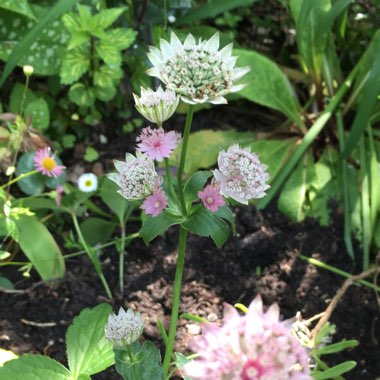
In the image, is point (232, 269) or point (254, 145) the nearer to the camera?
point (232, 269)

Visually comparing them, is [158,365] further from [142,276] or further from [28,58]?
[28,58]

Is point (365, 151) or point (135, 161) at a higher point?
point (135, 161)

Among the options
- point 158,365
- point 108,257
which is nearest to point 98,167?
point 108,257

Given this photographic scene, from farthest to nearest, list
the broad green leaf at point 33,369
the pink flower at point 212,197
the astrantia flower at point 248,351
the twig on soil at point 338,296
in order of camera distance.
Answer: the twig on soil at point 338,296
the broad green leaf at point 33,369
the pink flower at point 212,197
the astrantia flower at point 248,351

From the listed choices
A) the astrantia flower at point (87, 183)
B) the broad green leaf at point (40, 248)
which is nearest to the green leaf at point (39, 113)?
the astrantia flower at point (87, 183)

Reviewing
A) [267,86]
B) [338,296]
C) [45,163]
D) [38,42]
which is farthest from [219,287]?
[38,42]

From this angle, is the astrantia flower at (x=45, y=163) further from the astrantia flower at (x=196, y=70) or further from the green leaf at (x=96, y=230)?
the astrantia flower at (x=196, y=70)

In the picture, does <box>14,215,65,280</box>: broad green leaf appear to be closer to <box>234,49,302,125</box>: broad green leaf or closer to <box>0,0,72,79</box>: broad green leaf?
<box>0,0,72,79</box>: broad green leaf
